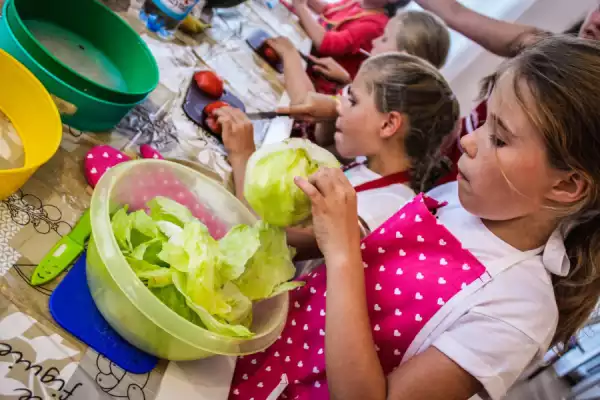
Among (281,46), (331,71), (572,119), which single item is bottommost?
(331,71)

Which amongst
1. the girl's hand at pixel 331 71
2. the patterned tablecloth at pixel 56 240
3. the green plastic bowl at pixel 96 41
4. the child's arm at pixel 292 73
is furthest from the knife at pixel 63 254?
the girl's hand at pixel 331 71

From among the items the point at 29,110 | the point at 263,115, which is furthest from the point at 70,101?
the point at 263,115

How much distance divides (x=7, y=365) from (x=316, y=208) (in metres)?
0.40

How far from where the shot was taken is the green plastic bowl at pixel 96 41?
834 mm

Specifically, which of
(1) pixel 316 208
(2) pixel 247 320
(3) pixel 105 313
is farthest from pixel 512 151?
(3) pixel 105 313

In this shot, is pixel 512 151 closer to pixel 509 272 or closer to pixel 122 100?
pixel 509 272

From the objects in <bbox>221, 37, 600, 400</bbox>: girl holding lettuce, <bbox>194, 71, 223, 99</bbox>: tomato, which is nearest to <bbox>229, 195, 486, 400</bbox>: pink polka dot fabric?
<bbox>221, 37, 600, 400</bbox>: girl holding lettuce

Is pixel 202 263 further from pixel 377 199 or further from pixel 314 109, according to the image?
pixel 314 109

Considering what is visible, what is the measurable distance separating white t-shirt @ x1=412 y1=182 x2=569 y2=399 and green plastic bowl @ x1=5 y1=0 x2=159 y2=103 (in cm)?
59

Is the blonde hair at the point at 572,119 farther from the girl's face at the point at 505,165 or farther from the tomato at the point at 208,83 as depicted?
the tomato at the point at 208,83

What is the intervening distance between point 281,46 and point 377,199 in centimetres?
63

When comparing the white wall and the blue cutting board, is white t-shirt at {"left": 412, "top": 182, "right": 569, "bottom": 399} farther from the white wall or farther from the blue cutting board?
the white wall

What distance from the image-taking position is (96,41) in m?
0.89

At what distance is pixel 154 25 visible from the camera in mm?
1054
